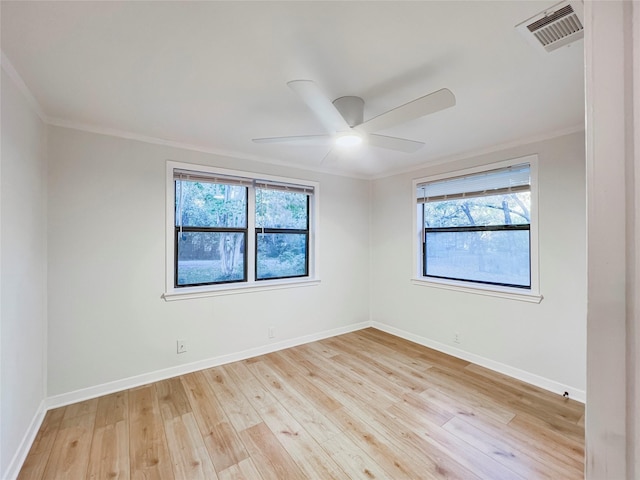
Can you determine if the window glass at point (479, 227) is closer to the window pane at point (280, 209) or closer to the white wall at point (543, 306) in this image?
the white wall at point (543, 306)

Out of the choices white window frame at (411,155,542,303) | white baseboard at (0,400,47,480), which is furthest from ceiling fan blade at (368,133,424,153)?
white baseboard at (0,400,47,480)

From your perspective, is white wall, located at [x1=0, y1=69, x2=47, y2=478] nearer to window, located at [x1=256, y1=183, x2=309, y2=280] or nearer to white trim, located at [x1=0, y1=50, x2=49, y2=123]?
white trim, located at [x1=0, y1=50, x2=49, y2=123]

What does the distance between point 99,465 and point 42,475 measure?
0.29 m

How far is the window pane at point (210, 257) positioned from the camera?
3.05 meters

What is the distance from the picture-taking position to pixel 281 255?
12.1ft

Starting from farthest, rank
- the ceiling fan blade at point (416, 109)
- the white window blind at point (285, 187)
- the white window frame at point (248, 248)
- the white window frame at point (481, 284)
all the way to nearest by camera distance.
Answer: the white window blind at point (285, 187), the white window frame at point (248, 248), the white window frame at point (481, 284), the ceiling fan blade at point (416, 109)

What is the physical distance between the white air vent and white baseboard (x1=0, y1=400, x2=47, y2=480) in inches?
138

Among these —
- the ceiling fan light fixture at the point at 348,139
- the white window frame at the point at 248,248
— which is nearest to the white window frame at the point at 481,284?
the white window frame at the point at 248,248

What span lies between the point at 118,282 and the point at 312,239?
2.16 meters

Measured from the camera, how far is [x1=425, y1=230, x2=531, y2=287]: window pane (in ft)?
9.65

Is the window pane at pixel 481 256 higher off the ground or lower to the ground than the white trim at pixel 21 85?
lower

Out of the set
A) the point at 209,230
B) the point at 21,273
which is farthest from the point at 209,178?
the point at 21,273

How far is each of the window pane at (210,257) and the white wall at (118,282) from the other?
0.21 meters

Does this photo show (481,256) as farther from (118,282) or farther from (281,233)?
(118,282)
